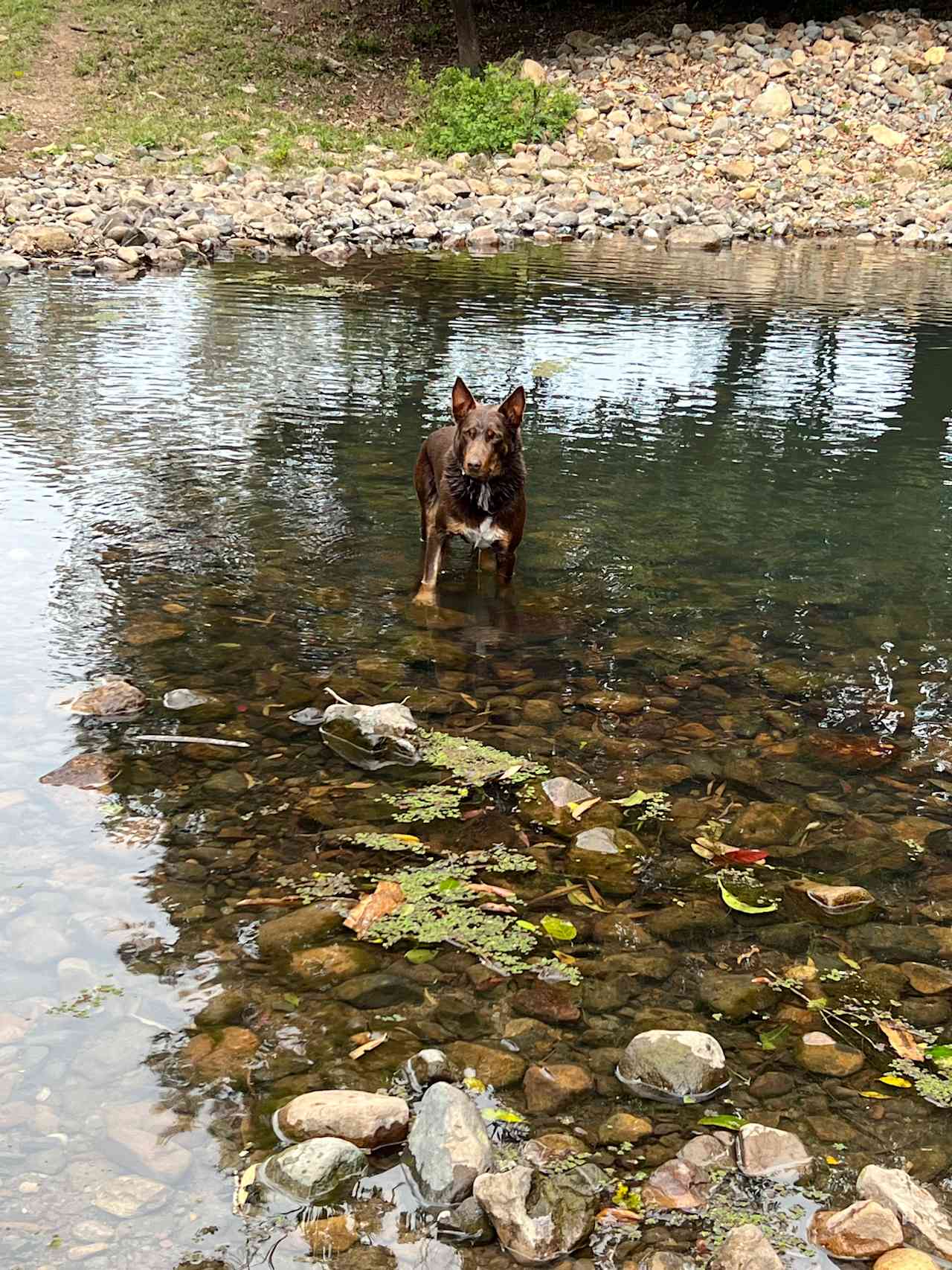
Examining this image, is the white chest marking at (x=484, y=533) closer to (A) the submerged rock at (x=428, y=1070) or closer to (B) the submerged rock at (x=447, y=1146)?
(A) the submerged rock at (x=428, y=1070)

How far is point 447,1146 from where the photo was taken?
3.42 meters

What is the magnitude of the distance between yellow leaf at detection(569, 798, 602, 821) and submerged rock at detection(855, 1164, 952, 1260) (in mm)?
2263

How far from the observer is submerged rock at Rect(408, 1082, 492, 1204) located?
132 inches

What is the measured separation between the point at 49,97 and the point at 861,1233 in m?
44.4

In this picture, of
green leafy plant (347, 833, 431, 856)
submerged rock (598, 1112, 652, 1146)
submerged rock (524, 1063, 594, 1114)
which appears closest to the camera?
submerged rock (598, 1112, 652, 1146)

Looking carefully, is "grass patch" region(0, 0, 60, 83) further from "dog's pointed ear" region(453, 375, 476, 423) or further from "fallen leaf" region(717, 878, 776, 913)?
"fallen leaf" region(717, 878, 776, 913)

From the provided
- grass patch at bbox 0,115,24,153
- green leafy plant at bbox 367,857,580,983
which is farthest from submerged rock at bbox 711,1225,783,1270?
grass patch at bbox 0,115,24,153

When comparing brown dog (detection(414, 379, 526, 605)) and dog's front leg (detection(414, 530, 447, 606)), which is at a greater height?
A: brown dog (detection(414, 379, 526, 605))

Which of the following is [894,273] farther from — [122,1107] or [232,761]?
[122,1107]

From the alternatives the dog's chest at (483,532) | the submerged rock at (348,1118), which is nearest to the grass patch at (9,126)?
the dog's chest at (483,532)

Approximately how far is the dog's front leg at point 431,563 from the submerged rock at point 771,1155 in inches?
206

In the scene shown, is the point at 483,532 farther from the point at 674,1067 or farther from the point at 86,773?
the point at 674,1067

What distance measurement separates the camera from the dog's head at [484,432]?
7.80 meters

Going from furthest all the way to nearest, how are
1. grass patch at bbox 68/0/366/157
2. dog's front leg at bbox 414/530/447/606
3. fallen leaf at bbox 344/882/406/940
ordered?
grass patch at bbox 68/0/366/157
dog's front leg at bbox 414/530/447/606
fallen leaf at bbox 344/882/406/940
